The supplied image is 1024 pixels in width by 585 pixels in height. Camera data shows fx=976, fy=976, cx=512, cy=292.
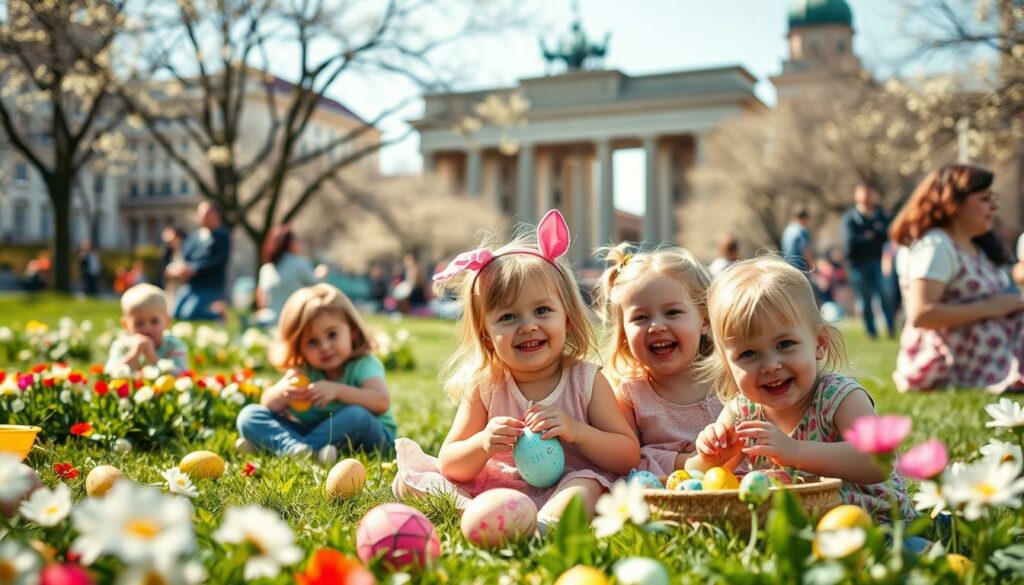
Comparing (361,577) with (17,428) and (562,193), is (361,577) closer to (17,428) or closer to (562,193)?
(17,428)

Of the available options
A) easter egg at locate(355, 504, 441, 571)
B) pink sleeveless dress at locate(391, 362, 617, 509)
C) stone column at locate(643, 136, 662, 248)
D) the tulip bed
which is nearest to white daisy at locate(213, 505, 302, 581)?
the tulip bed

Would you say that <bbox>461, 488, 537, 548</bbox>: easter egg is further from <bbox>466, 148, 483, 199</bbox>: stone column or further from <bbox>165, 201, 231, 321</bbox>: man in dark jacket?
<bbox>466, 148, 483, 199</bbox>: stone column

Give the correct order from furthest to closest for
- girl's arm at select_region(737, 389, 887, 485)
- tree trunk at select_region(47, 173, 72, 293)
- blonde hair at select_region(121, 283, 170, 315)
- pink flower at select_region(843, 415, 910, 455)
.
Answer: tree trunk at select_region(47, 173, 72, 293)
blonde hair at select_region(121, 283, 170, 315)
girl's arm at select_region(737, 389, 887, 485)
pink flower at select_region(843, 415, 910, 455)

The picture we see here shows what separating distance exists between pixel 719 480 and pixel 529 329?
861 mm

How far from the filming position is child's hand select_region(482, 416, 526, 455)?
3.02m

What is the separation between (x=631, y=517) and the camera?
1967mm

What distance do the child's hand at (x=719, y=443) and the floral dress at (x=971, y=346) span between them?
3942mm

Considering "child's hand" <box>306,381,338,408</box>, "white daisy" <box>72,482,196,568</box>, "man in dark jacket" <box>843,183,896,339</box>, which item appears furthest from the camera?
"man in dark jacket" <box>843,183,896,339</box>

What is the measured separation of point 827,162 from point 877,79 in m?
15.1

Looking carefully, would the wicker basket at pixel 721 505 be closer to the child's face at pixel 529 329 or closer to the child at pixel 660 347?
the child's face at pixel 529 329

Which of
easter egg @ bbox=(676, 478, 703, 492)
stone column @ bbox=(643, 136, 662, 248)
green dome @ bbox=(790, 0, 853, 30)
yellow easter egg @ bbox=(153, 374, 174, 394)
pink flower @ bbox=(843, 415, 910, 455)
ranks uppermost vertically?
green dome @ bbox=(790, 0, 853, 30)

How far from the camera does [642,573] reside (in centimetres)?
186

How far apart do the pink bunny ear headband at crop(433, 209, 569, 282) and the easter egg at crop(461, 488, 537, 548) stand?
98 cm

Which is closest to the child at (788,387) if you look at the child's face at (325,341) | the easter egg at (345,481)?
the easter egg at (345,481)
